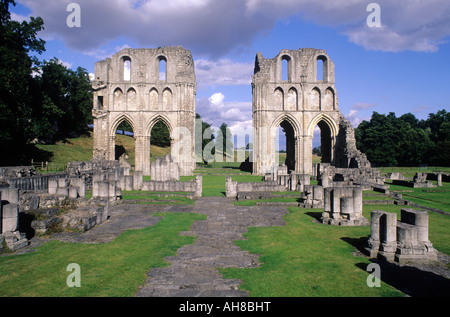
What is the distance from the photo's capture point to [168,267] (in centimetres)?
618

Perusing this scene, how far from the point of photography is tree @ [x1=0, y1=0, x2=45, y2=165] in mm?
21422

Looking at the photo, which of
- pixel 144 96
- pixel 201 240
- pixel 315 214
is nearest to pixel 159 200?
pixel 201 240

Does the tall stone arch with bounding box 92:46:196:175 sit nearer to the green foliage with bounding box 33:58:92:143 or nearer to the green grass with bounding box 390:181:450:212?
the green foliage with bounding box 33:58:92:143

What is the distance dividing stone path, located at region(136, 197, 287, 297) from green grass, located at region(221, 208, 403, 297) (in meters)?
0.30

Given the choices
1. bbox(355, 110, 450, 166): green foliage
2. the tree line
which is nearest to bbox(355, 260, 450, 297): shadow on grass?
the tree line

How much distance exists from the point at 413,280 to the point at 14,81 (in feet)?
88.1

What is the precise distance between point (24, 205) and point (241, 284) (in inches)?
348

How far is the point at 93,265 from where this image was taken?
20.5 ft

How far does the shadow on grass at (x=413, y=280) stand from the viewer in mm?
5004

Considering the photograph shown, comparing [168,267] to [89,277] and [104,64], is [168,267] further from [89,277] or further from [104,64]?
[104,64]

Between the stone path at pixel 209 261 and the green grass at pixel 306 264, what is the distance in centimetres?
30

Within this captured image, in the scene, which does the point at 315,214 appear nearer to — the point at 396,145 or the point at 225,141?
the point at 396,145

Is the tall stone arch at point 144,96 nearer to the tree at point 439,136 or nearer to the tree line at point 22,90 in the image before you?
the tree line at point 22,90
